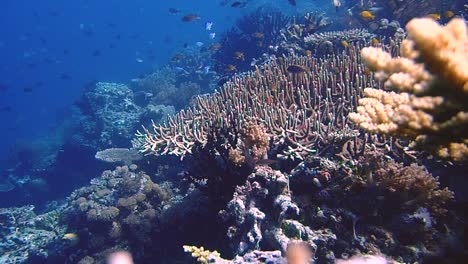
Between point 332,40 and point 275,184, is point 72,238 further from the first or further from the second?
point 332,40

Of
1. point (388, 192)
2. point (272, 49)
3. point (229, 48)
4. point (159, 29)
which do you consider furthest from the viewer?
point (159, 29)

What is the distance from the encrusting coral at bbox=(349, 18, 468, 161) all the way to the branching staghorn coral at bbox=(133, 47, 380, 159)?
257 cm

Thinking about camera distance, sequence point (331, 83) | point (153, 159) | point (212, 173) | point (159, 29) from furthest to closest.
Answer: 1. point (159, 29)
2. point (153, 159)
3. point (331, 83)
4. point (212, 173)

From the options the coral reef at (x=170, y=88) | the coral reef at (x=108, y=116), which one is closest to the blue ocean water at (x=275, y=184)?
the coral reef at (x=108, y=116)

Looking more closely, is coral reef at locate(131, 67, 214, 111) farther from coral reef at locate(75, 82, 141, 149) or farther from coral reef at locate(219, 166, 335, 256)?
coral reef at locate(219, 166, 335, 256)

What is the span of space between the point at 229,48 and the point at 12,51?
149m

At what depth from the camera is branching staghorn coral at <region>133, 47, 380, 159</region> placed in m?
5.00

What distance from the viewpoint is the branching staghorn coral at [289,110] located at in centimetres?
500

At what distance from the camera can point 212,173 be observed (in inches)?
187

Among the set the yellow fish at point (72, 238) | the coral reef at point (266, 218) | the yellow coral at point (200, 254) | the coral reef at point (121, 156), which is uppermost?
the coral reef at point (121, 156)

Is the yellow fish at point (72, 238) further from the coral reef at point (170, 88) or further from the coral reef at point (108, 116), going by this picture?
the coral reef at point (170, 88)

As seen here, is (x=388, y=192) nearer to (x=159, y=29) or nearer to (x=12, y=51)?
(x=159, y=29)

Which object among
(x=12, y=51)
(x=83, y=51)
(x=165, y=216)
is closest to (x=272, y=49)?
(x=165, y=216)

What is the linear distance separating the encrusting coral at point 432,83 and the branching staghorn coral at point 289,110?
8.44ft
